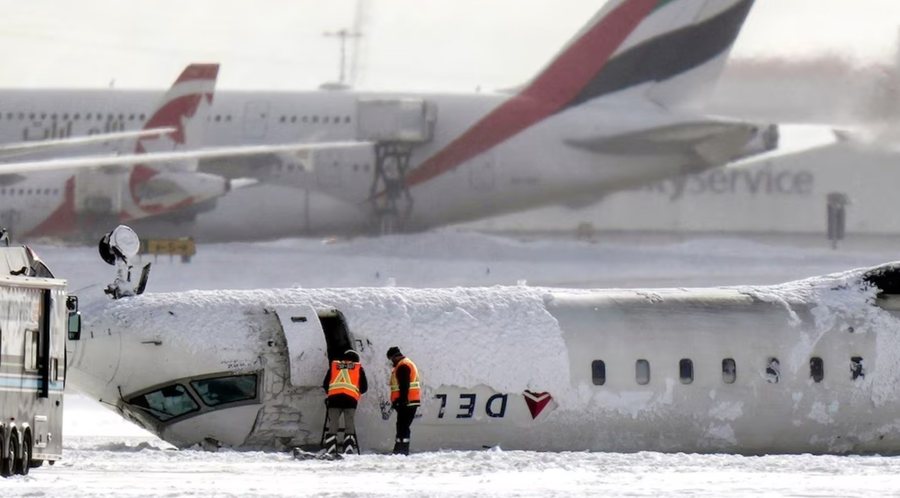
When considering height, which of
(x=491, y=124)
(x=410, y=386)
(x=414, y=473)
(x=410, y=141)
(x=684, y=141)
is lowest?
(x=414, y=473)

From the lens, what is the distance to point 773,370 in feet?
74.7

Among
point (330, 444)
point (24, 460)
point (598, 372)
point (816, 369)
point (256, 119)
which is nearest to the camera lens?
point (24, 460)

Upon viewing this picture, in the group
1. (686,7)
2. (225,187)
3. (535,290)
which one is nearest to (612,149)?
(686,7)

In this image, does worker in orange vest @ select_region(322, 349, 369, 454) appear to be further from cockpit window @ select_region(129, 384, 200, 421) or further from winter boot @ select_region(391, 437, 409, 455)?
cockpit window @ select_region(129, 384, 200, 421)

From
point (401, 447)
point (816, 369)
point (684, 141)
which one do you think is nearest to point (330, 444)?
point (401, 447)

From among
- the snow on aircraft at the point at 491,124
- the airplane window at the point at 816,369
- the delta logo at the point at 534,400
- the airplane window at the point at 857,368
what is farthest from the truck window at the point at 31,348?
the snow on aircraft at the point at 491,124

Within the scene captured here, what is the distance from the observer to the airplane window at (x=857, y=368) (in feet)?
75.5

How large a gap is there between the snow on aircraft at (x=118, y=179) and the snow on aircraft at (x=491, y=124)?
0.85ft

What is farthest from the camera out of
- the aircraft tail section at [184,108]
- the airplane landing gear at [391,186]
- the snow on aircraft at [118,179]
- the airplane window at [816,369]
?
the airplane landing gear at [391,186]

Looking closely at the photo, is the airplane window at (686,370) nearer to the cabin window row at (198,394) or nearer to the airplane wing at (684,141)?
the cabin window row at (198,394)

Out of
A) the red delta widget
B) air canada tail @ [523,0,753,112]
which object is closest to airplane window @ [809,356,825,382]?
the red delta widget

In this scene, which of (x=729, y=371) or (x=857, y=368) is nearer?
(x=729, y=371)

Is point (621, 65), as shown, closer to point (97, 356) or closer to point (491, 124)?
point (491, 124)

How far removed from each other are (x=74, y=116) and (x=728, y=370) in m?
Answer: 30.2
